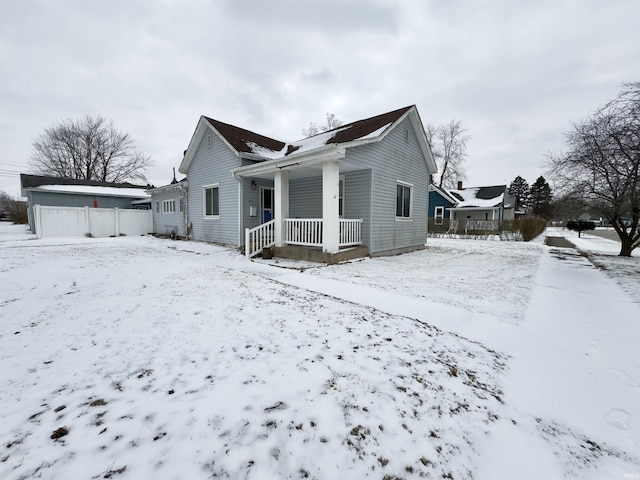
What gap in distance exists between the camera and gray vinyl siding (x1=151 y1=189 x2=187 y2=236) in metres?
14.6

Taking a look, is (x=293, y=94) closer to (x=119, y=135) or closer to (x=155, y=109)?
(x=155, y=109)

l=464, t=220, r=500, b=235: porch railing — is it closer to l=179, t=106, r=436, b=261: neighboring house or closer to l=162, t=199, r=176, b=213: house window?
l=179, t=106, r=436, b=261: neighboring house

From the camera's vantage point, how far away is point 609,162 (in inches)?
369

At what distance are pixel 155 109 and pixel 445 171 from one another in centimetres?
3257

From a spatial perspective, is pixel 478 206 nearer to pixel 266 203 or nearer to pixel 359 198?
pixel 359 198

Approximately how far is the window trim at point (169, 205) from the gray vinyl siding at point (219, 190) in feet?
8.08

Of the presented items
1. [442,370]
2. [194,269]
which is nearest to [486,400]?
[442,370]

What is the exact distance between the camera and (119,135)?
1233 inches

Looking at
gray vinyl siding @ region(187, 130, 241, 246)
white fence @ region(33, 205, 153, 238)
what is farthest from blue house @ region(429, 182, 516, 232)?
white fence @ region(33, 205, 153, 238)

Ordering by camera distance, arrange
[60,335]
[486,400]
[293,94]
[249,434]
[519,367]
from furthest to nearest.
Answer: [293,94] → [60,335] → [519,367] → [486,400] → [249,434]

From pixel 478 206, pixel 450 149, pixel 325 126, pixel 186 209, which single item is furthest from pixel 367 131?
pixel 450 149

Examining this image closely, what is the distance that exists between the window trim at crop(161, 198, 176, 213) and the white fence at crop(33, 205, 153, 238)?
1.97 meters

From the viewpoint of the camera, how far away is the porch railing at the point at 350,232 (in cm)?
836

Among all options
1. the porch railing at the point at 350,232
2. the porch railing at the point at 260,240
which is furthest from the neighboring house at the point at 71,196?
the porch railing at the point at 350,232
